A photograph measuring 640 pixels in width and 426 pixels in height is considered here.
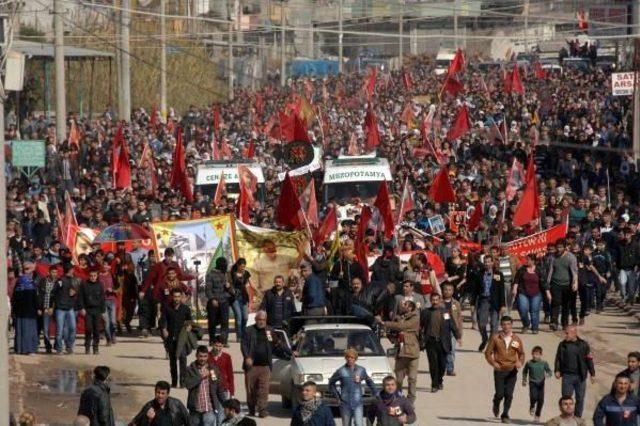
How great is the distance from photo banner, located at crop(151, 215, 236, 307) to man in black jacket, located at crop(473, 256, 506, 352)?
3654 mm

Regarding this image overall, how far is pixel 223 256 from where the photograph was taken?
2773cm

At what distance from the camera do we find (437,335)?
74.7 feet

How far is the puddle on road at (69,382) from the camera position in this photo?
23.0 m

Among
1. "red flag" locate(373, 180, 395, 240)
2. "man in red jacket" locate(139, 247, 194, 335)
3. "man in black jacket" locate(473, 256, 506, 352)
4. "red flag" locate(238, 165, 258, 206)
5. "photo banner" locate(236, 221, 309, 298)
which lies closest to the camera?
"man in black jacket" locate(473, 256, 506, 352)

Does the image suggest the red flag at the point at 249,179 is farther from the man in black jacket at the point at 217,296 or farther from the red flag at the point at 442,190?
the man in black jacket at the point at 217,296

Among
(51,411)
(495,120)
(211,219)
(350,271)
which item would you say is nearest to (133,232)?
(211,219)

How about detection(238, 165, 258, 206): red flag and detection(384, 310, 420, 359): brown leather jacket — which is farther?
detection(238, 165, 258, 206): red flag

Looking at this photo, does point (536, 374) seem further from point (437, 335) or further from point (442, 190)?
point (442, 190)

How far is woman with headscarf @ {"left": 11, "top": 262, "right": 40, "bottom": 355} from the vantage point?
25.3 metres

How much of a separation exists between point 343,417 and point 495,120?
35798 millimetres

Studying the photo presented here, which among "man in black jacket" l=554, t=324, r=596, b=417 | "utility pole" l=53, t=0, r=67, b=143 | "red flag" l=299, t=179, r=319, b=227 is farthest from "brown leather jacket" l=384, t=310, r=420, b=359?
"utility pole" l=53, t=0, r=67, b=143

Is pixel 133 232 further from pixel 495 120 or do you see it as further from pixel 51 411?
pixel 495 120

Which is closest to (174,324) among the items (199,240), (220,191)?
(199,240)

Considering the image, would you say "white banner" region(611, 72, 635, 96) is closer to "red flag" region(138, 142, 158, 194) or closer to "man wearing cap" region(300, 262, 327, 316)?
"red flag" region(138, 142, 158, 194)
